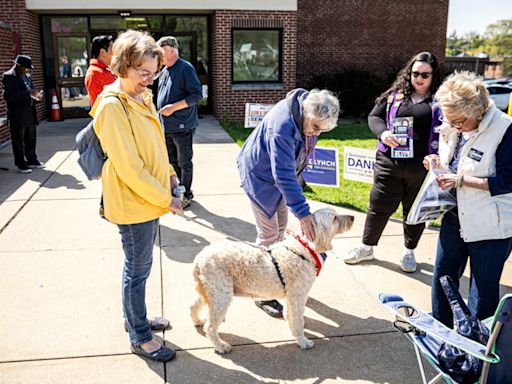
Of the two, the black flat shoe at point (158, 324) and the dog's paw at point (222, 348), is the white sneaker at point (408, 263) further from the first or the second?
the black flat shoe at point (158, 324)

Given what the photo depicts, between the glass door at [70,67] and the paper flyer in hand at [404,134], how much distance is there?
13.1 metres

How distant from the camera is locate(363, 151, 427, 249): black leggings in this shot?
4461 millimetres

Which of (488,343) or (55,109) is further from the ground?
(55,109)

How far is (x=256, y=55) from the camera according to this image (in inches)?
601

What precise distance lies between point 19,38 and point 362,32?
11.9m

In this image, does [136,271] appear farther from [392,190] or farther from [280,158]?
[392,190]

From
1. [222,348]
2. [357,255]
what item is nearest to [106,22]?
[357,255]

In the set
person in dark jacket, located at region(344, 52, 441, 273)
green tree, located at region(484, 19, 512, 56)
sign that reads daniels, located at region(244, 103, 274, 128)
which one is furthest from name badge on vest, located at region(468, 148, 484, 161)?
green tree, located at region(484, 19, 512, 56)

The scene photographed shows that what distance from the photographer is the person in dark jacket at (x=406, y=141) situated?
431cm

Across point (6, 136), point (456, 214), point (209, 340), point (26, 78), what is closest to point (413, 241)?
point (456, 214)

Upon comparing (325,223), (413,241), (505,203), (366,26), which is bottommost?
(413,241)

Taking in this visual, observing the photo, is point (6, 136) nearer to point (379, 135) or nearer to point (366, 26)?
point (379, 135)

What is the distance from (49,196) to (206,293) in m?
4.65

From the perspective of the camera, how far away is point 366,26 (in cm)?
1838
